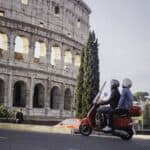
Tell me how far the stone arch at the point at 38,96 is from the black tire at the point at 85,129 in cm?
3162

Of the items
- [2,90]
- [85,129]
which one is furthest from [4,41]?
[85,129]

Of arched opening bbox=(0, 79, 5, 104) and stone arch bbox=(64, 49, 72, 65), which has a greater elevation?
stone arch bbox=(64, 49, 72, 65)

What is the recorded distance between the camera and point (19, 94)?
4094cm

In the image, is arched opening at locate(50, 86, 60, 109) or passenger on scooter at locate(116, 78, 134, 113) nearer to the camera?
passenger on scooter at locate(116, 78, 134, 113)

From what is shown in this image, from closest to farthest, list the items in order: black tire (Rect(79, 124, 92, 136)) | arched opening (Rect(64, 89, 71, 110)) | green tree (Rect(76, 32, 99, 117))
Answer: black tire (Rect(79, 124, 92, 136)), green tree (Rect(76, 32, 99, 117)), arched opening (Rect(64, 89, 71, 110))

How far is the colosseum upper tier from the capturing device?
39.2 metres

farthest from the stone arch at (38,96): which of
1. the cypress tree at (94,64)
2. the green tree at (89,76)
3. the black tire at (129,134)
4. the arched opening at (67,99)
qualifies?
the black tire at (129,134)

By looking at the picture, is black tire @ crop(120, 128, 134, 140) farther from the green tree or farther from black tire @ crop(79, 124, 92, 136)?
the green tree

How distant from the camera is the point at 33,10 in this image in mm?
41719

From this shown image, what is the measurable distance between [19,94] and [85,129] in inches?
1237

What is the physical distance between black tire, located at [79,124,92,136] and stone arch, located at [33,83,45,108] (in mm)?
31621

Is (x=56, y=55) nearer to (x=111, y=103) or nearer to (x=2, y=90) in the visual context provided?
(x=2, y=90)

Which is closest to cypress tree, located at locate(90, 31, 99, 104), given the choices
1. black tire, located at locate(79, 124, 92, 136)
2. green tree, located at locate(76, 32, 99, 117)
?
green tree, located at locate(76, 32, 99, 117)

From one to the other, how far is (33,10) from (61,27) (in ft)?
12.9
